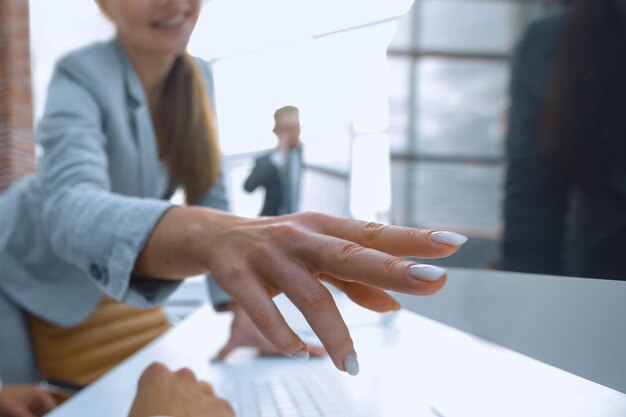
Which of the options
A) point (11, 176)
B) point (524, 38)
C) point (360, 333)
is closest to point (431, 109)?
point (524, 38)

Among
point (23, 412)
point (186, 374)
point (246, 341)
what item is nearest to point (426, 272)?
point (186, 374)

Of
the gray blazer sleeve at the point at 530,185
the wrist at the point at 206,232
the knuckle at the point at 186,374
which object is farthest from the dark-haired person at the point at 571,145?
the knuckle at the point at 186,374

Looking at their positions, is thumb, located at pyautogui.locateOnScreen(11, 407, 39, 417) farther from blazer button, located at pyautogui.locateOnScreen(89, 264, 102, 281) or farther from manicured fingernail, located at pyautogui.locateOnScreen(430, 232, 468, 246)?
manicured fingernail, located at pyautogui.locateOnScreen(430, 232, 468, 246)

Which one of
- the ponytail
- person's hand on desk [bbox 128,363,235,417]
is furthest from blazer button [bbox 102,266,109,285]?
the ponytail

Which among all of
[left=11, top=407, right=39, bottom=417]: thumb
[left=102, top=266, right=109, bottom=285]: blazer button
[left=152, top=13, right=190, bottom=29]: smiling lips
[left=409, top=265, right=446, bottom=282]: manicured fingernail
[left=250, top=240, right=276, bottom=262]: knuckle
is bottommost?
[left=11, top=407, right=39, bottom=417]: thumb

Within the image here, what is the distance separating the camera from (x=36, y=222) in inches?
29.9

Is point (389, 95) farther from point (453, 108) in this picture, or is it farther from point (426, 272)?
point (426, 272)

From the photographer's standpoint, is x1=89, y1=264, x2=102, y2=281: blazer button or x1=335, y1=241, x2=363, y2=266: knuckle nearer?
x1=335, y1=241, x2=363, y2=266: knuckle

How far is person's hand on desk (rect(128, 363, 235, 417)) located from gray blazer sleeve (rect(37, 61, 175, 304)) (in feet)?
0.28

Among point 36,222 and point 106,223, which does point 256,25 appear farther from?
point 106,223

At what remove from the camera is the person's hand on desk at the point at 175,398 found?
0.37 meters

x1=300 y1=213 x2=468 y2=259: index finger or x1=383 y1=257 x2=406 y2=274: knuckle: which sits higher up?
x1=300 y1=213 x2=468 y2=259: index finger

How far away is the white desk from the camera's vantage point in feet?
1.08

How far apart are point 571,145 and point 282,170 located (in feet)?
2.40
